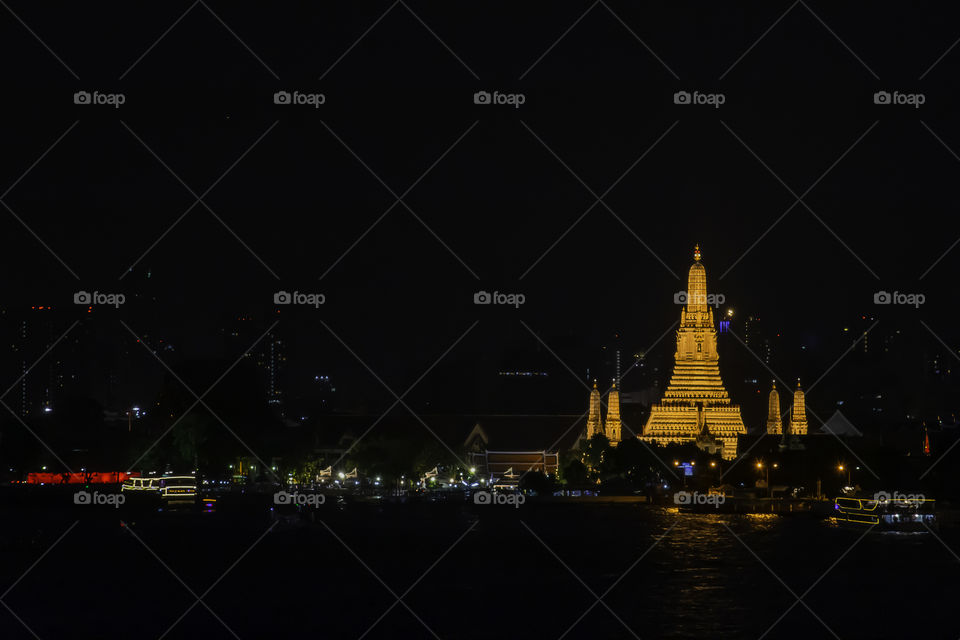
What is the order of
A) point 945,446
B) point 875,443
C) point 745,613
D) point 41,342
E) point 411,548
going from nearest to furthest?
point 745,613, point 411,548, point 945,446, point 875,443, point 41,342

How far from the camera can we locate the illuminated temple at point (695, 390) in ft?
397

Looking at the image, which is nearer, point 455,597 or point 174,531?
point 455,597

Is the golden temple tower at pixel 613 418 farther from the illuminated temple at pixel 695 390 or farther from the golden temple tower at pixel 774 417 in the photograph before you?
the golden temple tower at pixel 774 417

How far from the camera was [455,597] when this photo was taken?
47.2 m

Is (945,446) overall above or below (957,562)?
above

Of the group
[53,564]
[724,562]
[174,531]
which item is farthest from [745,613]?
[174,531]

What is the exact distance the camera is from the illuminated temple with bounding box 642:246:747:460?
121125 mm

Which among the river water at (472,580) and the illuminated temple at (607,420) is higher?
the illuminated temple at (607,420)

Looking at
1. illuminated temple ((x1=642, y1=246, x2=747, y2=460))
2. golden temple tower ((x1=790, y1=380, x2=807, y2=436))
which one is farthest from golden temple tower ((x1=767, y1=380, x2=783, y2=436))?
illuminated temple ((x1=642, y1=246, x2=747, y2=460))

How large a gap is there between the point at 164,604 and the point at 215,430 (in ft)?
206

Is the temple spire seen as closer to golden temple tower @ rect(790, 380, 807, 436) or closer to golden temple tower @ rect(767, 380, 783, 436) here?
golden temple tower @ rect(767, 380, 783, 436)

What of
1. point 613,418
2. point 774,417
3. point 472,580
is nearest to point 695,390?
point 613,418

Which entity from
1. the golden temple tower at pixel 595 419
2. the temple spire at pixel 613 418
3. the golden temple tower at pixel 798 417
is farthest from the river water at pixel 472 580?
the temple spire at pixel 613 418

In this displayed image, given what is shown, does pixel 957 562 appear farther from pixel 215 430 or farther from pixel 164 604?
pixel 215 430
